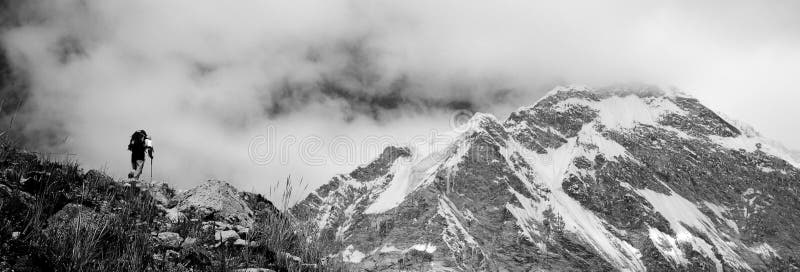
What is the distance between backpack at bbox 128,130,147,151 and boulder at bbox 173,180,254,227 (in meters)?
5.72

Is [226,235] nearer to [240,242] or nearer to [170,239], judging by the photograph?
[240,242]

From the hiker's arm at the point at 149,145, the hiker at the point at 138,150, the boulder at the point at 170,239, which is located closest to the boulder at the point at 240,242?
the boulder at the point at 170,239

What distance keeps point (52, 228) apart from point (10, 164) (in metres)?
1.99

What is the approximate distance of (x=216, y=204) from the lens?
7.45 metres

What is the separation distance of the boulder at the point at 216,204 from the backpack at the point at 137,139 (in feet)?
18.8

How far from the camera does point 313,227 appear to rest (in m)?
6.74

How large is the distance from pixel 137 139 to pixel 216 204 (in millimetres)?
6739

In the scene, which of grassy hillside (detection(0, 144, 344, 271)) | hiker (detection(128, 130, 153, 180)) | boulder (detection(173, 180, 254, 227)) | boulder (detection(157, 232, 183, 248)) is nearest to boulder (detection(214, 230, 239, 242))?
grassy hillside (detection(0, 144, 344, 271))

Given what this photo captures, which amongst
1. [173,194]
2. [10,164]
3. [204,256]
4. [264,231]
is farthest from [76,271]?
[173,194]

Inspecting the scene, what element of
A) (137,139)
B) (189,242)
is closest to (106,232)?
(189,242)

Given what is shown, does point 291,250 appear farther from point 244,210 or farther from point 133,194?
point 133,194

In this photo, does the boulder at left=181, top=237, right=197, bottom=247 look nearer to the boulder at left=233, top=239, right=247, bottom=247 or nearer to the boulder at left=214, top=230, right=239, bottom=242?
the boulder at left=214, top=230, right=239, bottom=242

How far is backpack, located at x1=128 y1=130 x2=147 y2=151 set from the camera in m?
12.9

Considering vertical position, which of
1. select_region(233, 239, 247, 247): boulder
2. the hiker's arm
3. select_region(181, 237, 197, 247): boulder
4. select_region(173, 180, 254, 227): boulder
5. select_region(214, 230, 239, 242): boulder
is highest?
the hiker's arm
